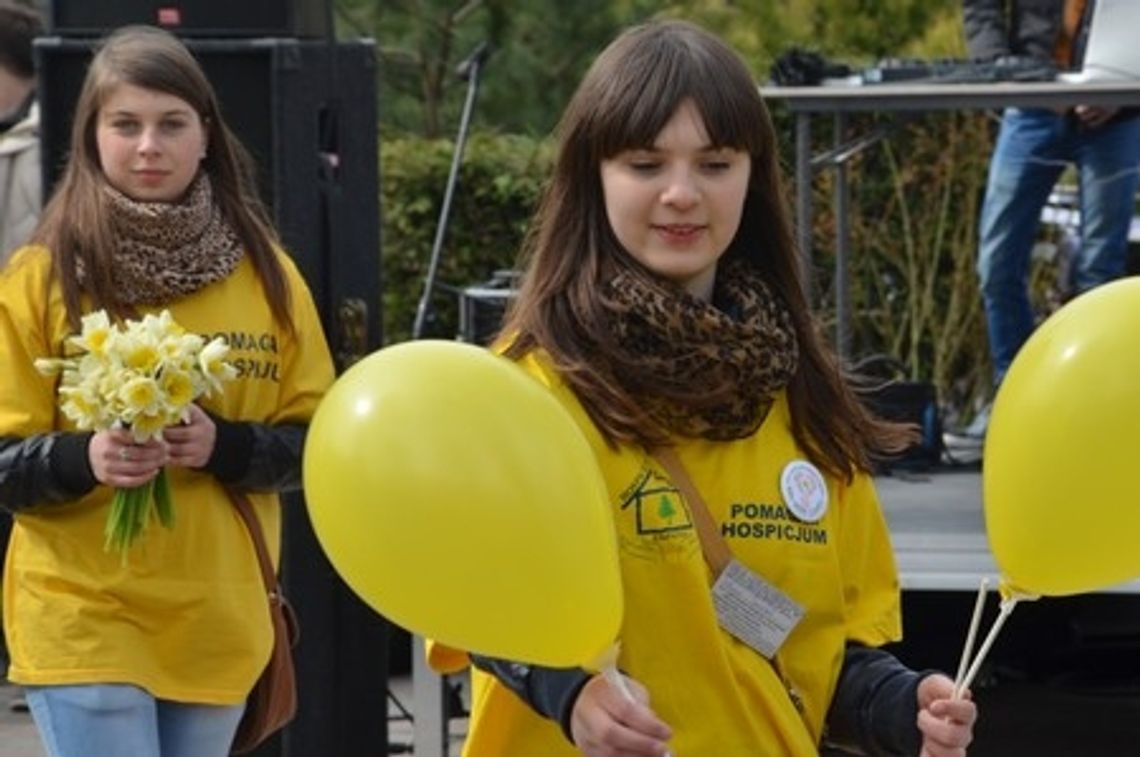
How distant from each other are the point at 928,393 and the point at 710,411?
4.74 m

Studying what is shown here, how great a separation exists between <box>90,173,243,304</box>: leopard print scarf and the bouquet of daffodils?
25 centimetres

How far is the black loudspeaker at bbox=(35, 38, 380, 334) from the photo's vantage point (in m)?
6.34

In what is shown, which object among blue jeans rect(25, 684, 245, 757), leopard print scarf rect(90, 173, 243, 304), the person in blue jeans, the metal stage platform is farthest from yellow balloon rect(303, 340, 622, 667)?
the person in blue jeans

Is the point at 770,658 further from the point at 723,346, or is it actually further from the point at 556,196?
the point at 556,196

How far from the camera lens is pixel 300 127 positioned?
6.39m

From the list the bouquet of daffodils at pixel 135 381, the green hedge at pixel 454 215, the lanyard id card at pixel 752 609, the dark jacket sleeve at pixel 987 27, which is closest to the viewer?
the lanyard id card at pixel 752 609

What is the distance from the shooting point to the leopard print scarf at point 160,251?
5164 millimetres

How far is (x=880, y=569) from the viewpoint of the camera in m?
3.68

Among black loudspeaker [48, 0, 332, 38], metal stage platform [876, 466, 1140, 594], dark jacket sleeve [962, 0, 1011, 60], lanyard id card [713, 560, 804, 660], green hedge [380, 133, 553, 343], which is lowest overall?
green hedge [380, 133, 553, 343]

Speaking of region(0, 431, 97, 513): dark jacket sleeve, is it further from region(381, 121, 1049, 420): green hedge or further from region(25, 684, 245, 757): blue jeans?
region(381, 121, 1049, 420): green hedge

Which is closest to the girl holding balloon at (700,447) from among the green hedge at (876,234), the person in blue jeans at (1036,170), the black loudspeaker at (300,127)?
the black loudspeaker at (300,127)

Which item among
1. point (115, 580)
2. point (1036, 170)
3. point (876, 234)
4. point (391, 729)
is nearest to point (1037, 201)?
point (1036, 170)

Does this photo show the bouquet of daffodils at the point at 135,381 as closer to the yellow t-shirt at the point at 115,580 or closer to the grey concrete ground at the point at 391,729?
the yellow t-shirt at the point at 115,580

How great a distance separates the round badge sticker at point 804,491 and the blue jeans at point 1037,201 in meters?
5.09
